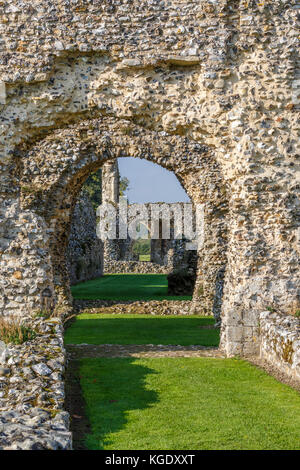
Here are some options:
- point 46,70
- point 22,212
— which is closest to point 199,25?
point 46,70

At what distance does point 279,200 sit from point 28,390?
463 cm

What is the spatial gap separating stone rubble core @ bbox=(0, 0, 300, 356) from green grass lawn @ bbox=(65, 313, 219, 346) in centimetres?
128

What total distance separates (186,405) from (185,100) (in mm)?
4678

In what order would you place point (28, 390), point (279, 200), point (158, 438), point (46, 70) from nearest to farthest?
point (158, 438) → point (28, 390) → point (279, 200) → point (46, 70)

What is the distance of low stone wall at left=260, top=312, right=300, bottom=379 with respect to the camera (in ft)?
19.6

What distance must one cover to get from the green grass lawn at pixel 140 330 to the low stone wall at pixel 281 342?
1.80m

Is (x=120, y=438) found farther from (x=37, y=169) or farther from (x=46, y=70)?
(x=37, y=169)

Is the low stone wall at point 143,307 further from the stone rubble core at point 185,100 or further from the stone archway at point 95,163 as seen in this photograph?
the stone rubble core at point 185,100

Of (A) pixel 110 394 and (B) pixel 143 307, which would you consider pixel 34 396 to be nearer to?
(A) pixel 110 394

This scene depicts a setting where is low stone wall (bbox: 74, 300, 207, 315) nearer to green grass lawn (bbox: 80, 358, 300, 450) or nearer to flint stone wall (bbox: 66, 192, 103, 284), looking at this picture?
flint stone wall (bbox: 66, 192, 103, 284)

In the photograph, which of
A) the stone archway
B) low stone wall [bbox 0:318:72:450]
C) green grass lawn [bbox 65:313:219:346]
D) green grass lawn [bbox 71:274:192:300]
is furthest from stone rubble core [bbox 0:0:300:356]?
green grass lawn [bbox 71:274:192:300]

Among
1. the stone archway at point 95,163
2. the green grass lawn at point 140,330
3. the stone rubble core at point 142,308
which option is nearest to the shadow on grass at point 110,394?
A: the green grass lawn at point 140,330

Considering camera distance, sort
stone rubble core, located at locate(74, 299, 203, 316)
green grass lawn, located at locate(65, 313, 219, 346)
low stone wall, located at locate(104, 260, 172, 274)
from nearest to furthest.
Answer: green grass lawn, located at locate(65, 313, 219, 346)
stone rubble core, located at locate(74, 299, 203, 316)
low stone wall, located at locate(104, 260, 172, 274)

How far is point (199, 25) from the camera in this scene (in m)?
8.25
